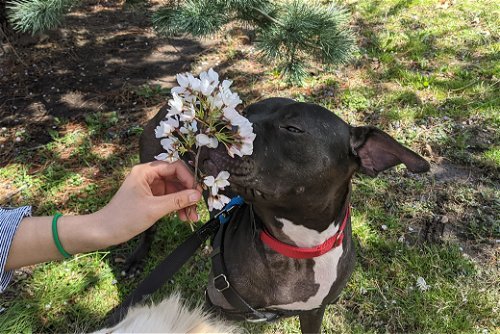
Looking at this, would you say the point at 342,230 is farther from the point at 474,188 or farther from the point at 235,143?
the point at 474,188

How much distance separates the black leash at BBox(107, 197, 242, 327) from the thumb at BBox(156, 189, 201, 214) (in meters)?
0.52

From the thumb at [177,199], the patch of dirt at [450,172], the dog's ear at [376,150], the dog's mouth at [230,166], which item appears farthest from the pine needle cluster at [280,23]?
the patch of dirt at [450,172]

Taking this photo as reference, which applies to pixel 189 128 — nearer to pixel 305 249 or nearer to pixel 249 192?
pixel 249 192

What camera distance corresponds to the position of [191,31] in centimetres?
278

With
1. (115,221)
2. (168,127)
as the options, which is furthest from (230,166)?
(115,221)

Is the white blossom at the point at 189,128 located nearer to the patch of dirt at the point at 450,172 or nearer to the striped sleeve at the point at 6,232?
the striped sleeve at the point at 6,232

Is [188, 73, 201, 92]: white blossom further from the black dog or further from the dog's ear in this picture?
the dog's ear

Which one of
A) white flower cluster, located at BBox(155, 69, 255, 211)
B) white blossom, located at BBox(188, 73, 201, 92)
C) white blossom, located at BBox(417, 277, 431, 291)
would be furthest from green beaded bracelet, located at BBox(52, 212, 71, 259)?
white blossom, located at BBox(417, 277, 431, 291)

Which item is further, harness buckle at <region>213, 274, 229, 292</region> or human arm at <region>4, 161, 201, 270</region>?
harness buckle at <region>213, 274, 229, 292</region>

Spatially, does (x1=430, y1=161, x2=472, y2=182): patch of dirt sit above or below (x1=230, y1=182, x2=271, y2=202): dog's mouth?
below

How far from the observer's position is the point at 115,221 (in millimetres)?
1865

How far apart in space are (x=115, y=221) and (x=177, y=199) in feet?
0.91

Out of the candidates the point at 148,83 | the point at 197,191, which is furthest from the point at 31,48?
the point at 197,191

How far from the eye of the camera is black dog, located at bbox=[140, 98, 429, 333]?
6.47ft
